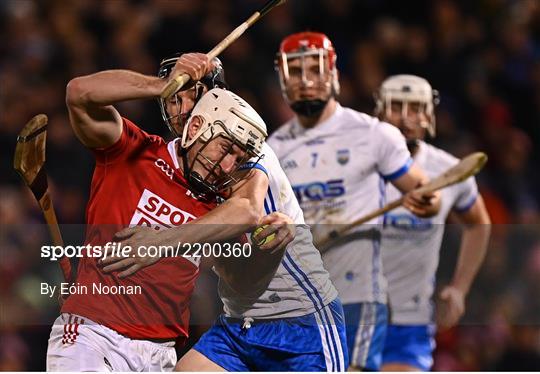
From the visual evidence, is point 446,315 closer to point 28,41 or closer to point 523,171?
point 523,171

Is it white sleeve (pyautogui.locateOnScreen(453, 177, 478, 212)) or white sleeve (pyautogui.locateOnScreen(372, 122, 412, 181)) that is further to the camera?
white sleeve (pyautogui.locateOnScreen(453, 177, 478, 212))

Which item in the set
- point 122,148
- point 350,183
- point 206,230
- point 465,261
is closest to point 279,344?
point 206,230

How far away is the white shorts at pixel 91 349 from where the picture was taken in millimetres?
4008

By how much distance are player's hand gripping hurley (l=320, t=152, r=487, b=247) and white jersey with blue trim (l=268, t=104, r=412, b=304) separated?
54 millimetres

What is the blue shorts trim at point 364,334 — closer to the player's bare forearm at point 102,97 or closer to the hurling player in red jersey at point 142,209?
the hurling player in red jersey at point 142,209

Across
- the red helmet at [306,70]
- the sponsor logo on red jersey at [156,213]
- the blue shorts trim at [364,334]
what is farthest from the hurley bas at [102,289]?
the red helmet at [306,70]

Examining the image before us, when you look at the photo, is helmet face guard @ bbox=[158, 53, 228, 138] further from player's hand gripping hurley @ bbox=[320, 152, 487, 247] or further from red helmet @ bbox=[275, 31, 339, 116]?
red helmet @ bbox=[275, 31, 339, 116]

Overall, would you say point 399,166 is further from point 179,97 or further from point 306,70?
point 179,97

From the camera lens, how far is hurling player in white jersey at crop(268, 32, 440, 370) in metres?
5.62

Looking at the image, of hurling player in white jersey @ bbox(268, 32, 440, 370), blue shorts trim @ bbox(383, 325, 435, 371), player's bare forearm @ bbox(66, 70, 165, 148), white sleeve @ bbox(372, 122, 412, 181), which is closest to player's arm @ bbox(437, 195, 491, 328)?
blue shorts trim @ bbox(383, 325, 435, 371)

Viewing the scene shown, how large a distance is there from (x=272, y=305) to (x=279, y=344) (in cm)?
13

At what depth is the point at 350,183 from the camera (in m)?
5.65

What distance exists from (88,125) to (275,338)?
0.98 m

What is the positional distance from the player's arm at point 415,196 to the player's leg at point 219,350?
4.35ft
